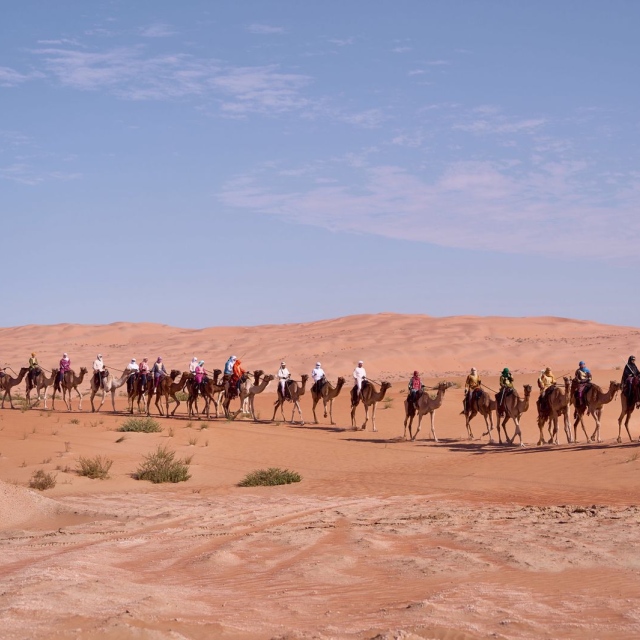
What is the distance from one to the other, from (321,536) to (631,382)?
46.5 feet

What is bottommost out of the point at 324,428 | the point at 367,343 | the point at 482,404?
the point at 324,428

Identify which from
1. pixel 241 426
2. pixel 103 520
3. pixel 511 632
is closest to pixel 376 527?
pixel 103 520

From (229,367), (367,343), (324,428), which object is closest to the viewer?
(324,428)

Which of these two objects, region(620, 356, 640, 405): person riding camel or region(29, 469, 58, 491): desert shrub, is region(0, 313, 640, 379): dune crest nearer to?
region(620, 356, 640, 405): person riding camel

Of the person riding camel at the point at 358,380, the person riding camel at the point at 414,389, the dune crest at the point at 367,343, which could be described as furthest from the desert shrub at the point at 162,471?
the dune crest at the point at 367,343

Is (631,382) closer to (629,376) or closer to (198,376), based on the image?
(629,376)

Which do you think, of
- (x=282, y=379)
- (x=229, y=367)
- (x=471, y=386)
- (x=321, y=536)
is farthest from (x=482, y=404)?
(x=321, y=536)

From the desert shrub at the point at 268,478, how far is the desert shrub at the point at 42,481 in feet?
13.2

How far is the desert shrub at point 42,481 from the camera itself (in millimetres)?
18312

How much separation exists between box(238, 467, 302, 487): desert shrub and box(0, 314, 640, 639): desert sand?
1.51ft

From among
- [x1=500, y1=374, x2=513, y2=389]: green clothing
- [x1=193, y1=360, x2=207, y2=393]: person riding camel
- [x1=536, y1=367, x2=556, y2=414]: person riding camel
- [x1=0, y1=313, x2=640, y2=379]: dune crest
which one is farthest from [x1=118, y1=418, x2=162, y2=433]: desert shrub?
[x1=0, y1=313, x2=640, y2=379]: dune crest

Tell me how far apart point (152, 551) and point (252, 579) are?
2392 millimetres

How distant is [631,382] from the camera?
23.9 m

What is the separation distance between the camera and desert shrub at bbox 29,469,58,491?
18.3 metres
